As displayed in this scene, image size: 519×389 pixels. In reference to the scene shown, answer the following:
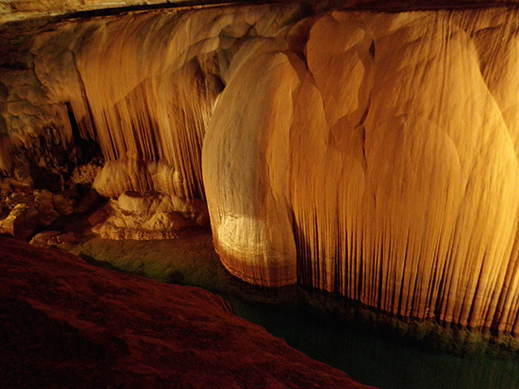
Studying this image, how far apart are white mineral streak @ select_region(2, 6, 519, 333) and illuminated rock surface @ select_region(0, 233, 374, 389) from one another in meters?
1.55

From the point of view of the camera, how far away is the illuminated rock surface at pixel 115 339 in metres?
1.57

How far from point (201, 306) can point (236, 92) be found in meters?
2.32

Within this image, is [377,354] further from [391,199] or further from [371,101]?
[371,101]

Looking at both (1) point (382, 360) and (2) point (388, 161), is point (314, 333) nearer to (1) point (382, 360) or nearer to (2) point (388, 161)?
(1) point (382, 360)

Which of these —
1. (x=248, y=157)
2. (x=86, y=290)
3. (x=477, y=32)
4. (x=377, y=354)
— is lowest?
(x=377, y=354)

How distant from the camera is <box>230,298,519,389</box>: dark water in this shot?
337cm

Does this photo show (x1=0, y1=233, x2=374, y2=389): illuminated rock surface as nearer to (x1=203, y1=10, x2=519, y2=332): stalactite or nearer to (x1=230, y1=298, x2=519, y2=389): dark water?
(x1=230, y1=298, x2=519, y2=389): dark water

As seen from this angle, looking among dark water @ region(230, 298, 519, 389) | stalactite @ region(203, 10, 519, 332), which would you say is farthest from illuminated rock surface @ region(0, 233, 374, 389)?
stalactite @ region(203, 10, 519, 332)

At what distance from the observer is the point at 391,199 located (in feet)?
11.2

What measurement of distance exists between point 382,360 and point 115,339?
109 inches

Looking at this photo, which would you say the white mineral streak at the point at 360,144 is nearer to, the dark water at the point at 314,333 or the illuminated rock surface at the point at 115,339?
the dark water at the point at 314,333

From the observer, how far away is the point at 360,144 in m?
3.51

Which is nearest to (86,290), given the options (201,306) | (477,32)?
(201,306)

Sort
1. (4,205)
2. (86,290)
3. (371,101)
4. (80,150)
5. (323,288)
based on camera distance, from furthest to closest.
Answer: (80,150) < (4,205) < (323,288) < (371,101) < (86,290)
